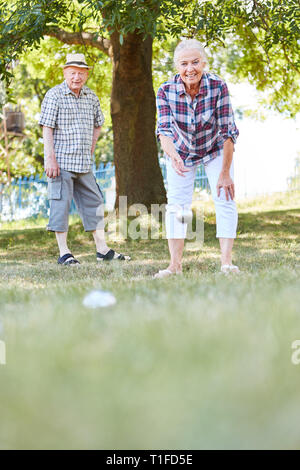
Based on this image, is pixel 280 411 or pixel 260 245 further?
pixel 260 245

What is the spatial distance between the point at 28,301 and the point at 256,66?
396 inches

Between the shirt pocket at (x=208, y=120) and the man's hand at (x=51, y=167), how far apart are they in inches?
79.3

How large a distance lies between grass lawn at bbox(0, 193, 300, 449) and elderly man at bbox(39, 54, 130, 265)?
3.13 metres

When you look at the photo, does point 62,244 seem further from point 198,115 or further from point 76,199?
point 198,115

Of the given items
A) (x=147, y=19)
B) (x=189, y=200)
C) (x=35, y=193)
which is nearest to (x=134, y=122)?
(x=147, y=19)

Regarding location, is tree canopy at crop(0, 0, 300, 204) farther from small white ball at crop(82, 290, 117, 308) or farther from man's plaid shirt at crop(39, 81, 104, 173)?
small white ball at crop(82, 290, 117, 308)

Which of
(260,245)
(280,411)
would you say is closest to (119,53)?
(260,245)

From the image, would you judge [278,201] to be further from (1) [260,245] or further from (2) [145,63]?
(1) [260,245]

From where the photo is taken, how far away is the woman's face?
13.0 feet

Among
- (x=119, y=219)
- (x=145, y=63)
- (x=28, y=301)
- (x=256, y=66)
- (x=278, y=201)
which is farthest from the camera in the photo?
(x=278, y=201)

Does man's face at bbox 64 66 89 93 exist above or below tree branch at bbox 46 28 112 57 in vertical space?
below

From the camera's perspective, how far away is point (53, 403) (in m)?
1.33
